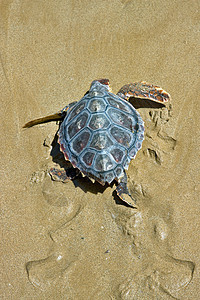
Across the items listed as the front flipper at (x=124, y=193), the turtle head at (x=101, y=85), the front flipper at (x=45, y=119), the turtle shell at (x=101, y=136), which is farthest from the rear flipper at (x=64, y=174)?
the turtle head at (x=101, y=85)

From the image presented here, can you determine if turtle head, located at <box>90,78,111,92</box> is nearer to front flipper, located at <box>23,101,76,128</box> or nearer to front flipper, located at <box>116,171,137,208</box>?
front flipper, located at <box>23,101,76,128</box>

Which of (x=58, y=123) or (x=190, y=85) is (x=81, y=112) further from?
(x=190, y=85)

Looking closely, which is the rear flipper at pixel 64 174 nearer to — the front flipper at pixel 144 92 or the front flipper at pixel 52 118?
the front flipper at pixel 52 118

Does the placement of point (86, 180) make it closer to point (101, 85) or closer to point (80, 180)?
point (80, 180)

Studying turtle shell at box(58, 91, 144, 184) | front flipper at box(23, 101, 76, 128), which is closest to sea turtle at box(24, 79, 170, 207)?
turtle shell at box(58, 91, 144, 184)

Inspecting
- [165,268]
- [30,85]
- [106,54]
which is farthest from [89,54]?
[165,268]

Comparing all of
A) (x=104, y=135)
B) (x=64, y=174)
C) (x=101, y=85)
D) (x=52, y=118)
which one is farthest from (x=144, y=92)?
(x=64, y=174)
